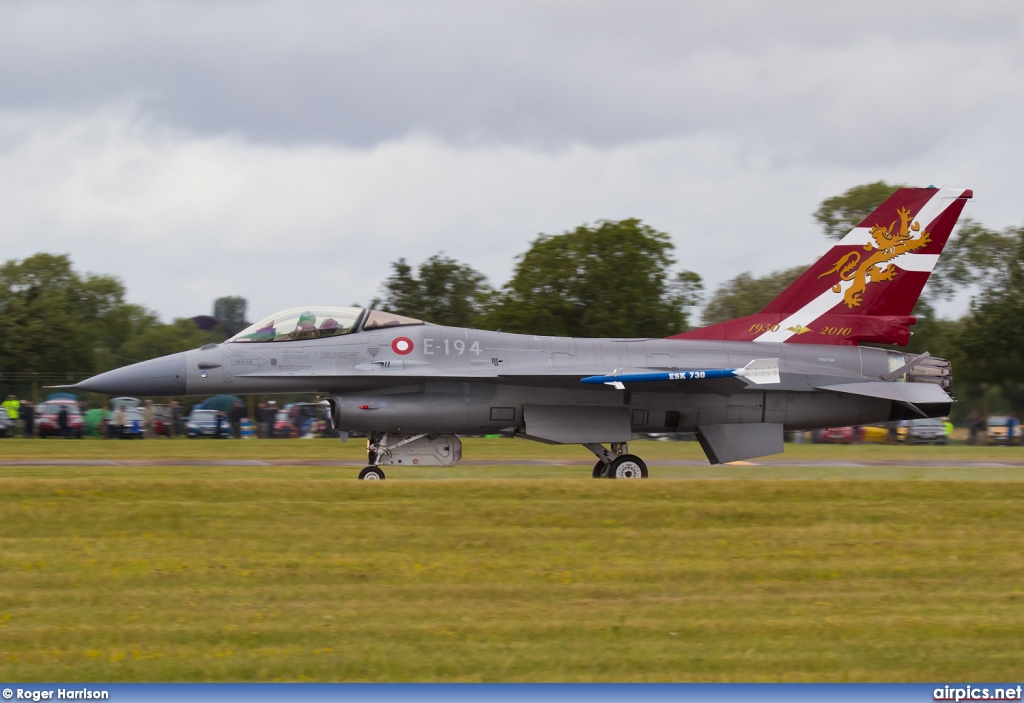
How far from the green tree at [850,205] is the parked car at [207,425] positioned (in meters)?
38.4

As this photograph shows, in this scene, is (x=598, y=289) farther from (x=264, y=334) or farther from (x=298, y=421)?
(x=264, y=334)

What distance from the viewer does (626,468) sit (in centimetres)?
1866

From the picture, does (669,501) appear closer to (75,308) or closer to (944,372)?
(944,372)

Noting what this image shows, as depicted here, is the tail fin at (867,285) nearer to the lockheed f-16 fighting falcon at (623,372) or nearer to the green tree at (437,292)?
the lockheed f-16 fighting falcon at (623,372)

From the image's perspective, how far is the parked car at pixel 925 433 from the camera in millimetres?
38406

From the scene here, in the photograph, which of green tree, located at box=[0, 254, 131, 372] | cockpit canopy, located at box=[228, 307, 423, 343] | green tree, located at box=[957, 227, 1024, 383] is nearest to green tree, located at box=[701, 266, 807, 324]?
green tree, located at box=[957, 227, 1024, 383]

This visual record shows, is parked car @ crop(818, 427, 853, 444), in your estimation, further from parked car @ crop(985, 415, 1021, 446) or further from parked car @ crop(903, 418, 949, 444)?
parked car @ crop(985, 415, 1021, 446)

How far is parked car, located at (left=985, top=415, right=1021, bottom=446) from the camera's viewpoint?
3796 centimetres

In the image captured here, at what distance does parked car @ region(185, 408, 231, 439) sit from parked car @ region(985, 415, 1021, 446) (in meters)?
26.3

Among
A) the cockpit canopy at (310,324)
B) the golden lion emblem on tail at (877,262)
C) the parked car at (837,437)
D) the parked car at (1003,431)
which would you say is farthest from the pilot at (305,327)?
the parked car at (1003,431)

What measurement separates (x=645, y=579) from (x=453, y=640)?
2.47 meters

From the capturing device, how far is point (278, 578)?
10.3m

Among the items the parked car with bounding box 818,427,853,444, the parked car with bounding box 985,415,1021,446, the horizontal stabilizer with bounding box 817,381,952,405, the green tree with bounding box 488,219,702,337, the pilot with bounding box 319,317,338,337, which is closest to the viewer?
the pilot with bounding box 319,317,338,337

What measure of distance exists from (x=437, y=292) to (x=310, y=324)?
137ft
